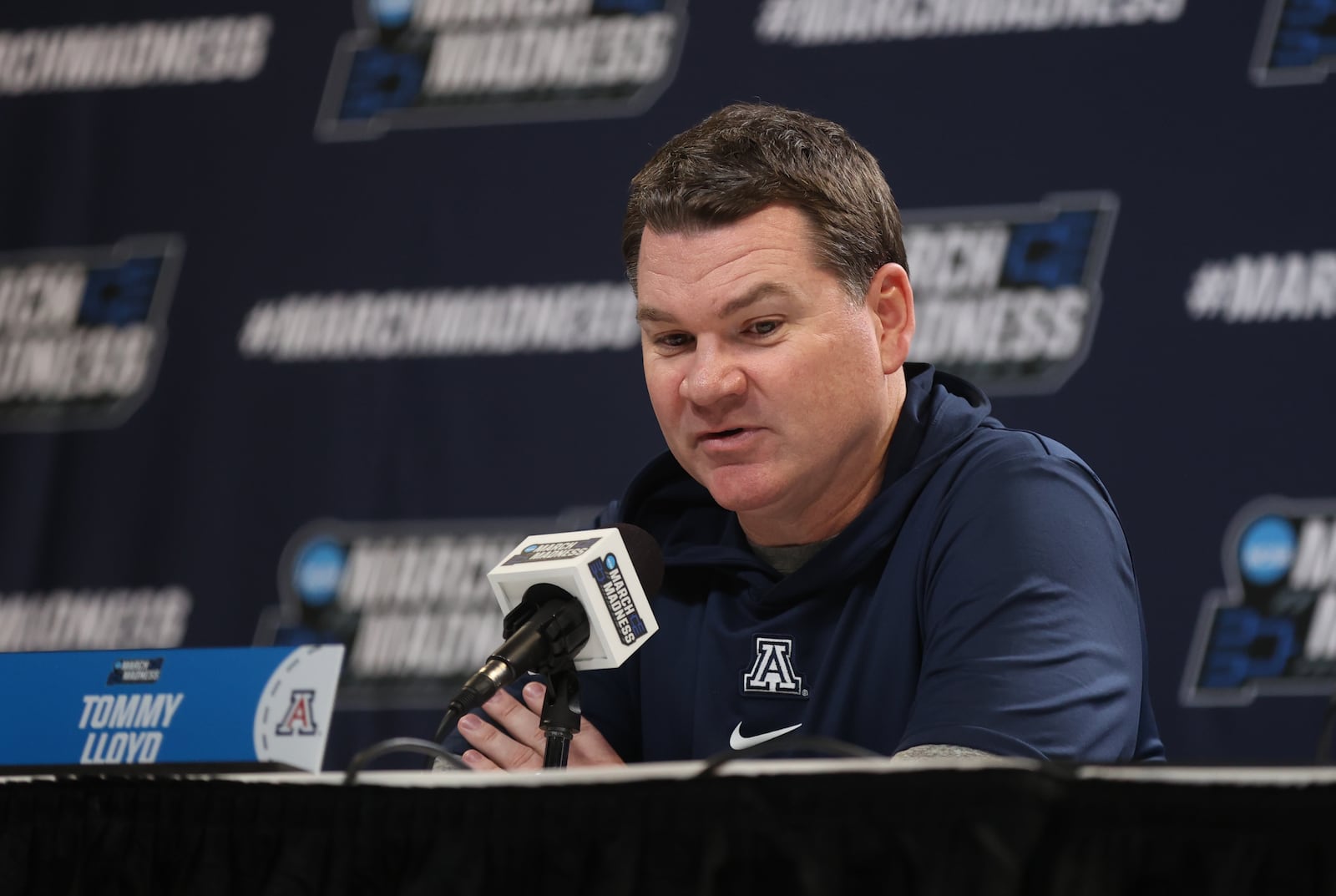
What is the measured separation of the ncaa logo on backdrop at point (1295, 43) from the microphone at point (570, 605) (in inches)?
78.5

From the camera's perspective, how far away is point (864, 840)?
0.97 metres

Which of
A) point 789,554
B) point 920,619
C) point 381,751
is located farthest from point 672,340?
point 381,751

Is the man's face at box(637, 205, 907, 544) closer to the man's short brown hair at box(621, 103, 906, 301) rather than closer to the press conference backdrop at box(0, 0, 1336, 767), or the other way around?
the man's short brown hair at box(621, 103, 906, 301)

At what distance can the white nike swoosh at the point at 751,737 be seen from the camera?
179 cm

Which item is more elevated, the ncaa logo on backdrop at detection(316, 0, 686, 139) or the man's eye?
the ncaa logo on backdrop at detection(316, 0, 686, 139)

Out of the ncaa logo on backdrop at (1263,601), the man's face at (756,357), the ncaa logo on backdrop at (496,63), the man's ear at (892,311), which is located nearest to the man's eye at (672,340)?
the man's face at (756,357)

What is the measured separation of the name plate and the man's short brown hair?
75cm

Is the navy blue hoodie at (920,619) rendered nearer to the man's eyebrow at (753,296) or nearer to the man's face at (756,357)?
the man's face at (756,357)

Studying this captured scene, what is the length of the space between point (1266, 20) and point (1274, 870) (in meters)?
2.36

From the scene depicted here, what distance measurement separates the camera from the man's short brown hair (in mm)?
1820

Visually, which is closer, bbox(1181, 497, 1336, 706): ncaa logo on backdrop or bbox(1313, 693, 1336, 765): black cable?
bbox(1313, 693, 1336, 765): black cable

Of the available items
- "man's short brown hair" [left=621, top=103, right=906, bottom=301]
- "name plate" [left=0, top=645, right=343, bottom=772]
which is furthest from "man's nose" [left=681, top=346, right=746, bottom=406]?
"name plate" [left=0, top=645, right=343, bottom=772]

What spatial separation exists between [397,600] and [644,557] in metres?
1.69

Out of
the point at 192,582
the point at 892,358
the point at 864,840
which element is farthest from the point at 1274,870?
the point at 192,582
